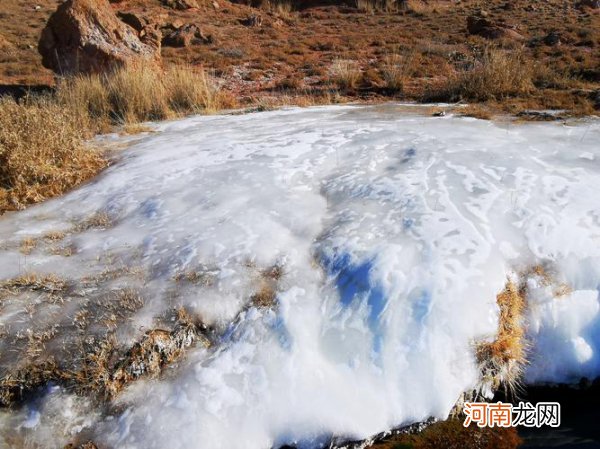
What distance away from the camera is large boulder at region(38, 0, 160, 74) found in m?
9.52

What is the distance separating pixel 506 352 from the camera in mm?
2957

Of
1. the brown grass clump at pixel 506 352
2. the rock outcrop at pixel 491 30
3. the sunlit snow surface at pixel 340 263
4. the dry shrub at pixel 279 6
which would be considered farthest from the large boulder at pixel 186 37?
the brown grass clump at pixel 506 352

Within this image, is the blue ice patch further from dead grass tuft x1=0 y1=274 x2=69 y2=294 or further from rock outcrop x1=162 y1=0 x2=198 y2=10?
rock outcrop x1=162 y1=0 x2=198 y2=10

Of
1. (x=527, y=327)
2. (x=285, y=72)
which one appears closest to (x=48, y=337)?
(x=527, y=327)

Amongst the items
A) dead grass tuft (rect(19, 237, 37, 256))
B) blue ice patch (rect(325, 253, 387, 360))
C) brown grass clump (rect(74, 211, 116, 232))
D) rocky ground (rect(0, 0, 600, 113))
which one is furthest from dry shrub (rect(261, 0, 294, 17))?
blue ice patch (rect(325, 253, 387, 360))

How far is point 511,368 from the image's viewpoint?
2.97 meters

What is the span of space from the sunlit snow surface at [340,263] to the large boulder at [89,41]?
5.13 meters

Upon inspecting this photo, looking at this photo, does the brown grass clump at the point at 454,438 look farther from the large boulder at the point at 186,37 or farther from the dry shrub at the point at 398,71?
the large boulder at the point at 186,37

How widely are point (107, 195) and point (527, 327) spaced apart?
12.7 feet

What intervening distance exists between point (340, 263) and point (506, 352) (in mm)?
1187

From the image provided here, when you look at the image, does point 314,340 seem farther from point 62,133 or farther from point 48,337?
point 62,133

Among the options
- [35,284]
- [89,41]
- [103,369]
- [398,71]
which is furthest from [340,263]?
[89,41]

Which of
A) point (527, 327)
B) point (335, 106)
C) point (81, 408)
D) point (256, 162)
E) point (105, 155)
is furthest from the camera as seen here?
point (335, 106)

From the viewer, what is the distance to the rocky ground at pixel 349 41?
33.4 ft
